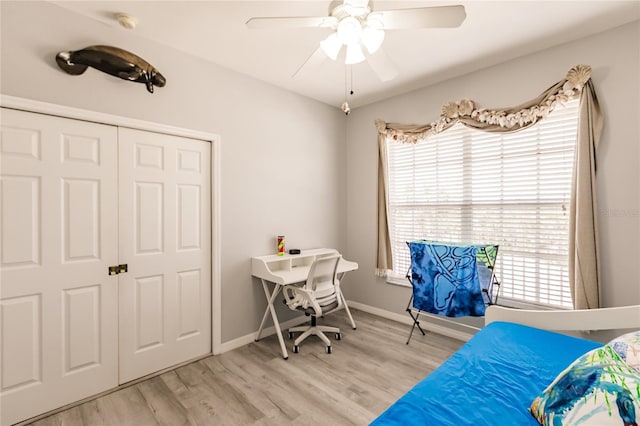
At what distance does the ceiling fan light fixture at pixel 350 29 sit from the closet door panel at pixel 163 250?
5.58 feet

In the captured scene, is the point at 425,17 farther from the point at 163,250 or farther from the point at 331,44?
the point at 163,250

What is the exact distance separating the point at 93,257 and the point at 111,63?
1398 millimetres

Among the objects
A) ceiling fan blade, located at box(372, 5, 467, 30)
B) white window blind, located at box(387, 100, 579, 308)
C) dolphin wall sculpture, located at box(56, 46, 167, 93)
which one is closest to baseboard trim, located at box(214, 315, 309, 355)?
white window blind, located at box(387, 100, 579, 308)

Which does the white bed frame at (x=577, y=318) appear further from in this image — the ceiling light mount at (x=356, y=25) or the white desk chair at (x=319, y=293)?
the ceiling light mount at (x=356, y=25)

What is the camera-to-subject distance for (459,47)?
253cm

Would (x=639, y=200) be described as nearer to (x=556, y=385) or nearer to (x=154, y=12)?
(x=556, y=385)

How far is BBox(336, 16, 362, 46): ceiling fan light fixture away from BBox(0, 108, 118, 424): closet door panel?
184 cm

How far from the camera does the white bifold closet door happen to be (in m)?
1.88

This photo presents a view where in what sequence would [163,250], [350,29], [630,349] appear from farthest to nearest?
[163,250]
[350,29]
[630,349]

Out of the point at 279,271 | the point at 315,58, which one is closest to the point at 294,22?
the point at 315,58

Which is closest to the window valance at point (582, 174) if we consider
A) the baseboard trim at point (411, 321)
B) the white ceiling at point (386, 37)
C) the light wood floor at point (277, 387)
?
the white ceiling at point (386, 37)

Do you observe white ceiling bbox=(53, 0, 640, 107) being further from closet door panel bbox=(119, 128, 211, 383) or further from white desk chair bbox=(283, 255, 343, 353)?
white desk chair bbox=(283, 255, 343, 353)

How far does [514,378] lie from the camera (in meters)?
1.35

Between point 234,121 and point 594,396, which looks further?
point 234,121
